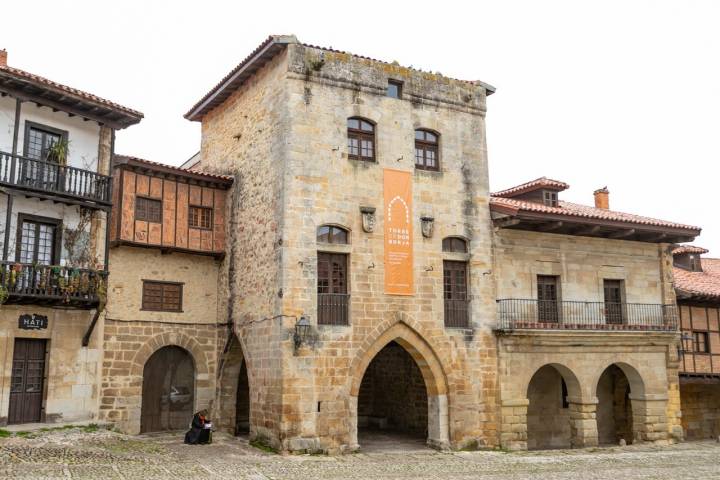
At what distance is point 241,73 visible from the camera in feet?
74.3

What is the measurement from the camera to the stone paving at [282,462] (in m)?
15.7

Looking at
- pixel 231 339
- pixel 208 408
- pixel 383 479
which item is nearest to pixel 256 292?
pixel 231 339

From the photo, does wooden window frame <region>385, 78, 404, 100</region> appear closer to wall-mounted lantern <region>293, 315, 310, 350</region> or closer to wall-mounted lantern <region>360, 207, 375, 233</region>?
wall-mounted lantern <region>360, 207, 375, 233</region>

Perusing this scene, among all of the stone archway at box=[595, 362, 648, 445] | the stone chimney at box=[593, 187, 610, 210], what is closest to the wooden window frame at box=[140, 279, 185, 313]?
the stone archway at box=[595, 362, 648, 445]

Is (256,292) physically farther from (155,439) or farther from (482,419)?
(482,419)

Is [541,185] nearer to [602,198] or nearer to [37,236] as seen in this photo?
[602,198]

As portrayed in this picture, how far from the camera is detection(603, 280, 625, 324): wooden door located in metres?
25.1

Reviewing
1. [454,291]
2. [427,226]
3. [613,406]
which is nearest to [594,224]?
[454,291]

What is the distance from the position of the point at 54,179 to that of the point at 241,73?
6.53 metres

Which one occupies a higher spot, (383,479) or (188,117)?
(188,117)

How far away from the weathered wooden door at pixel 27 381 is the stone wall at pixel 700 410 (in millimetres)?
21650

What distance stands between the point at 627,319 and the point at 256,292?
41.4ft

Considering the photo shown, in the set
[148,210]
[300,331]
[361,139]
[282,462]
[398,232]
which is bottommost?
[282,462]

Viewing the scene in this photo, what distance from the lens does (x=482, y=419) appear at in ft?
71.7
